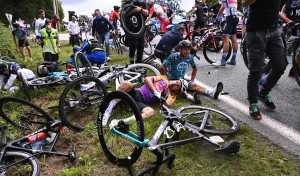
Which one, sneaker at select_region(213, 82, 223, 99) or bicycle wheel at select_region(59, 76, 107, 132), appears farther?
sneaker at select_region(213, 82, 223, 99)

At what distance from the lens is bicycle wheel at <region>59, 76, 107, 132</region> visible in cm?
341

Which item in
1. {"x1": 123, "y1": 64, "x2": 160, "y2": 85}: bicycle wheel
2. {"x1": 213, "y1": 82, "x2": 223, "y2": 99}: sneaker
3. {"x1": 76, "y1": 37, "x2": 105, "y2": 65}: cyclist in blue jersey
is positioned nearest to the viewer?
{"x1": 213, "y1": 82, "x2": 223, "y2": 99}: sneaker

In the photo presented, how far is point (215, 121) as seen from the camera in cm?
325

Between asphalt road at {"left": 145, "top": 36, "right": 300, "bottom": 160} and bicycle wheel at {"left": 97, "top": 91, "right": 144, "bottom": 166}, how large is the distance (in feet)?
5.97

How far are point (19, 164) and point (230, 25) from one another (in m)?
6.02

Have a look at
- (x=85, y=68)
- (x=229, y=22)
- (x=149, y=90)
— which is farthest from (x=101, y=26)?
(x=149, y=90)

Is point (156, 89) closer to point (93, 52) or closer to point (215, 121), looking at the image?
point (215, 121)

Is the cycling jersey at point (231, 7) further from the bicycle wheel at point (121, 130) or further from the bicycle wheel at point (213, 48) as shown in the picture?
the bicycle wheel at point (121, 130)

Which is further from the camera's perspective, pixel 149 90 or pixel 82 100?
pixel 149 90

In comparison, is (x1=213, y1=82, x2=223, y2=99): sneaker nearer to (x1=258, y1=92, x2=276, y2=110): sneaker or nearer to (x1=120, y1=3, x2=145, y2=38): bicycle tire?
(x1=258, y1=92, x2=276, y2=110): sneaker

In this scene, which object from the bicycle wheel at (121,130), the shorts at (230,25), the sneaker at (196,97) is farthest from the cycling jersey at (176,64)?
the shorts at (230,25)

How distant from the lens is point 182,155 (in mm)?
2543

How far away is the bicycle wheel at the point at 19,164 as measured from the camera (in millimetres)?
2185

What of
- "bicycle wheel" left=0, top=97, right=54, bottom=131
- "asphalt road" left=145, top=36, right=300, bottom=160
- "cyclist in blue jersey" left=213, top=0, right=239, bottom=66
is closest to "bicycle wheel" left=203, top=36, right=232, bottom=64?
"cyclist in blue jersey" left=213, top=0, right=239, bottom=66
